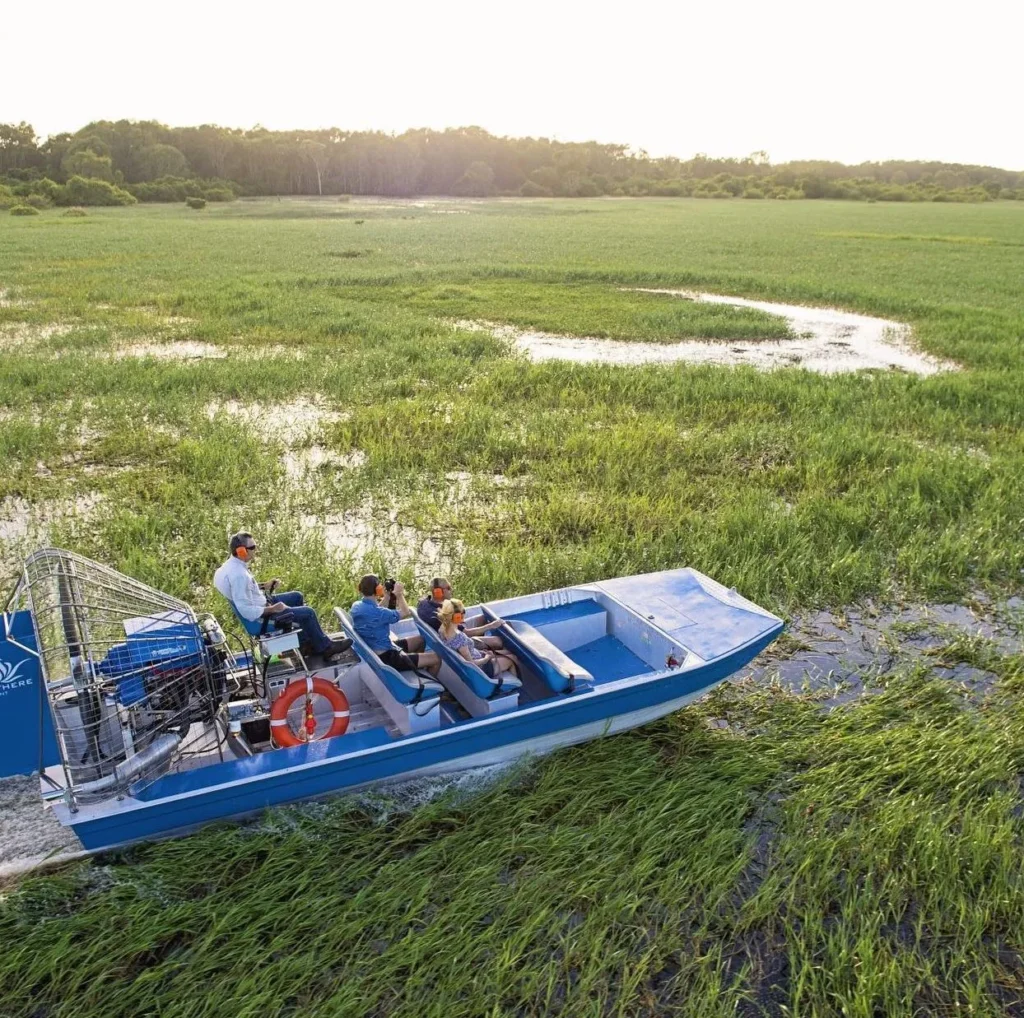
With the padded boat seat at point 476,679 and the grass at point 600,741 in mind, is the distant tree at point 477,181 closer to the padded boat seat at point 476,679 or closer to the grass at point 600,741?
the grass at point 600,741

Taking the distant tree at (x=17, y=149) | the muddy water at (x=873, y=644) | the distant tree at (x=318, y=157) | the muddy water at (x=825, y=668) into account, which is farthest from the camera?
the distant tree at (x=318, y=157)

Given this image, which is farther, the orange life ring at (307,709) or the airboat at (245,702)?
the orange life ring at (307,709)

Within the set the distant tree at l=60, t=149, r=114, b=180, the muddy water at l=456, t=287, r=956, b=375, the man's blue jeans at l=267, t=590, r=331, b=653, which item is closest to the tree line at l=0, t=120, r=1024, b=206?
the distant tree at l=60, t=149, r=114, b=180

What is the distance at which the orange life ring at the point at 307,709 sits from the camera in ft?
20.0

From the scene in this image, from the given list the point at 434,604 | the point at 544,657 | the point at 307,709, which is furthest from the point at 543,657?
the point at 307,709

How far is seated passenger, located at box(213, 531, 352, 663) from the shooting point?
6305 millimetres

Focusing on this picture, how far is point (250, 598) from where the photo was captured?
6.36 meters

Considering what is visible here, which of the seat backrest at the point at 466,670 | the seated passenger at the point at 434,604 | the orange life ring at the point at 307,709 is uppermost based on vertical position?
the seated passenger at the point at 434,604

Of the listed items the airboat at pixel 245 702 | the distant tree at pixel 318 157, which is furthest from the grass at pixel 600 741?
the distant tree at pixel 318 157

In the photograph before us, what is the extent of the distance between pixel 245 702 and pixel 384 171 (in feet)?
374

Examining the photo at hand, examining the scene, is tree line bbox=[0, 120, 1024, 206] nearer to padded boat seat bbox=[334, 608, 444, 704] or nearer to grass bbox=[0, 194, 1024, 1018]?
grass bbox=[0, 194, 1024, 1018]

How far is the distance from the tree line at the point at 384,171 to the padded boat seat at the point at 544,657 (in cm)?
7831

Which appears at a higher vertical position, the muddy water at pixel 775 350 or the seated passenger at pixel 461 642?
the seated passenger at pixel 461 642

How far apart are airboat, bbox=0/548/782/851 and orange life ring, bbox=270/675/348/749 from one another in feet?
0.04
